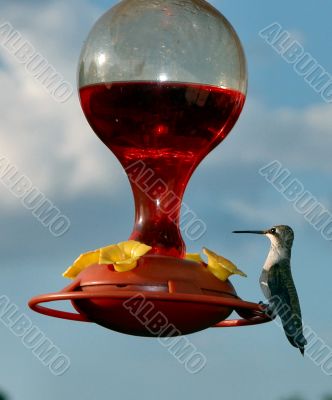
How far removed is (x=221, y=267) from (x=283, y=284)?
59.8 inches

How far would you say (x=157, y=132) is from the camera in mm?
6086

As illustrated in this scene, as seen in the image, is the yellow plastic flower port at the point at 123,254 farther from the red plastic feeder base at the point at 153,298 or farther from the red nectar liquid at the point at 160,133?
the red nectar liquid at the point at 160,133

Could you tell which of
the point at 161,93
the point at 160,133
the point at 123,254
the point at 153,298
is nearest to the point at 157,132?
the point at 160,133

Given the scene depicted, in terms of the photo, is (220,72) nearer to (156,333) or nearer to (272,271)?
(156,333)

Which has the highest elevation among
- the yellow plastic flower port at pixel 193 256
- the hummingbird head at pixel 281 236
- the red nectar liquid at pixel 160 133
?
the hummingbird head at pixel 281 236

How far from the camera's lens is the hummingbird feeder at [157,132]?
574 cm

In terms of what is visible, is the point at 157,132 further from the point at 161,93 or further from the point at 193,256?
the point at 193,256

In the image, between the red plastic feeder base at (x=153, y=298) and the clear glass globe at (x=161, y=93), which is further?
the clear glass globe at (x=161, y=93)

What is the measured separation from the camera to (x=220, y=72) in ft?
19.8

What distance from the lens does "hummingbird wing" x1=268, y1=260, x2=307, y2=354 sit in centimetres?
695

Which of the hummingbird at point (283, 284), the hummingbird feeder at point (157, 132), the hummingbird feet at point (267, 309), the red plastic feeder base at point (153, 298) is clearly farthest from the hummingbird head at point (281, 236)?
the red plastic feeder base at point (153, 298)

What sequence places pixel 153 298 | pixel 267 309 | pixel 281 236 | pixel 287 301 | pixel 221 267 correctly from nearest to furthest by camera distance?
pixel 153 298 → pixel 221 267 → pixel 267 309 → pixel 287 301 → pixel 281 236

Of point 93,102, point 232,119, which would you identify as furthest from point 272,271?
point 93,102

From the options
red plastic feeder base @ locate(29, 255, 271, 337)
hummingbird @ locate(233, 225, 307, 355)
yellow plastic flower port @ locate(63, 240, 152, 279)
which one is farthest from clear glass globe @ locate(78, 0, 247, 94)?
hummingbird @ locate(233, 225, 307, 355)
